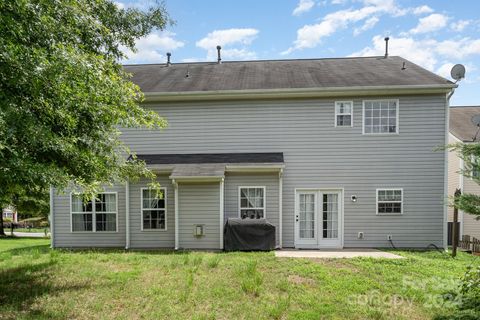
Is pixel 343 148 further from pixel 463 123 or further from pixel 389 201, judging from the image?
pixel 463 123

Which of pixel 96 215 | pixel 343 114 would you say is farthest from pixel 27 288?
pixel 343 114

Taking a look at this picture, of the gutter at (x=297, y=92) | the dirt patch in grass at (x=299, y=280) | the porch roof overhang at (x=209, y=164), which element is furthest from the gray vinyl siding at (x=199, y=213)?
the dirt patch in grass at (x=299, y=280)

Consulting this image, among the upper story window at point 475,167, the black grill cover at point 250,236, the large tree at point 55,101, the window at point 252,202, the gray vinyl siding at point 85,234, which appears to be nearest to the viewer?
the large tree at point 55,101

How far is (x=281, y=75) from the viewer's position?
39.8ft

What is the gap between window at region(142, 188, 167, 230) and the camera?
1078 cm

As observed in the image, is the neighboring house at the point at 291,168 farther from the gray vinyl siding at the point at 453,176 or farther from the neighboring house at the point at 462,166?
the gray vinyl siding at the point at 453,176

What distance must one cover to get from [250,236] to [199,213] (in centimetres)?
187

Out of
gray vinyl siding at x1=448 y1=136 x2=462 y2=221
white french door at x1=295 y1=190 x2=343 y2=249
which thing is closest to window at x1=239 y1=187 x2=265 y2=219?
white french door at x1=295 y1=190 x2=343 y2=249

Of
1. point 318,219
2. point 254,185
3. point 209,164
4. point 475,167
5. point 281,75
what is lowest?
point 318,219

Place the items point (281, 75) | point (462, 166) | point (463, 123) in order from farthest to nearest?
point (463, 123)
point (462, 166)
point (281, 75)

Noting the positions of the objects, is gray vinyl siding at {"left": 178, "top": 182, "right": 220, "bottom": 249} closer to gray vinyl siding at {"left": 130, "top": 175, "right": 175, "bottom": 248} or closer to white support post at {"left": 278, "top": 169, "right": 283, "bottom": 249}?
gray vinyl siding at {"left": 130, "top": 175, "right": 175, "bottom": 248}

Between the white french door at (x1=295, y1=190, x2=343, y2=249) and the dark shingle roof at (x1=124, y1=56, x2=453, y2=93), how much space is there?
3754 mm

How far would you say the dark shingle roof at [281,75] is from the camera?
1100 centimetres

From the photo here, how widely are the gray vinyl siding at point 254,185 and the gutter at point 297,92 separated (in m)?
2.72
